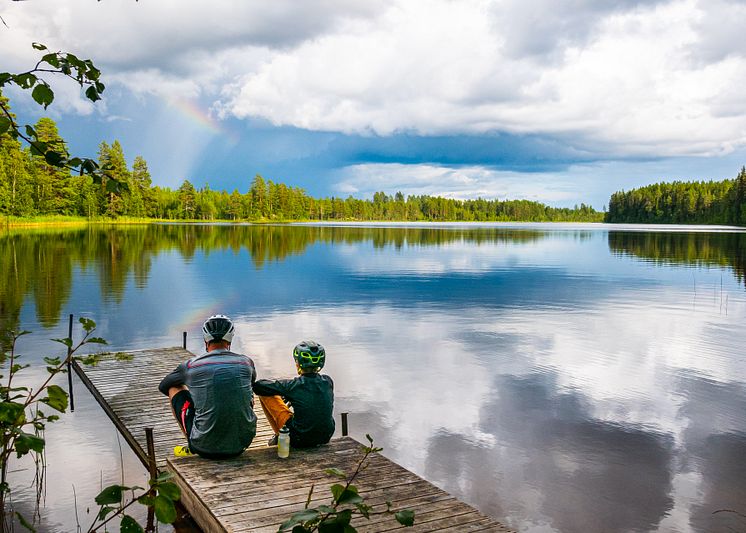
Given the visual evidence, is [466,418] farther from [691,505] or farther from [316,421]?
[316,421]

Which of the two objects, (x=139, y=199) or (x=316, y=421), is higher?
(x=139, y=199)

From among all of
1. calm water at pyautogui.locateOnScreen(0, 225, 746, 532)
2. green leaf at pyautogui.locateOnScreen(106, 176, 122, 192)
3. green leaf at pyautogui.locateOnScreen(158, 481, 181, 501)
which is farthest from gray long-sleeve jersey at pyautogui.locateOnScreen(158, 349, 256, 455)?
green leaf at pyautogui.locateOnScreen(158, 481, 181, 501)

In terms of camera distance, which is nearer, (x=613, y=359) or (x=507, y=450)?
(x=507, y=450)

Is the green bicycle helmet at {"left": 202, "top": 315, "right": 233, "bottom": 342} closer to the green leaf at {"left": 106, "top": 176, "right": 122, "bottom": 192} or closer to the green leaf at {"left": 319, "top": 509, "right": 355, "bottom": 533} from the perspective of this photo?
the green leaf at {"left": 106, "top": 176, "right": 122, "bottom": 192}

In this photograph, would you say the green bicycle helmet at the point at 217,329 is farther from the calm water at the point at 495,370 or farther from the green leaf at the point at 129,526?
the green leaf at the point at 129,526

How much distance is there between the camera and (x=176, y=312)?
29453 mm

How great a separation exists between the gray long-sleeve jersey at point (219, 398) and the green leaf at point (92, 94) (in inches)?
185

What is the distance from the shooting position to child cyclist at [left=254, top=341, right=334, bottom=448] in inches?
318

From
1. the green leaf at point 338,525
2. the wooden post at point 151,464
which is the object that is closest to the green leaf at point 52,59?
the green leaf at point 338,525

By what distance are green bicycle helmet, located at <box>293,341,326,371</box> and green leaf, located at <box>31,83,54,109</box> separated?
16.6 ft

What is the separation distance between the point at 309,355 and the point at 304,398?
64 cm

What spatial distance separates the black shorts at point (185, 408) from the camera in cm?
812

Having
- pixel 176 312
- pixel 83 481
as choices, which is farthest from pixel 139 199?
pixel 83 481

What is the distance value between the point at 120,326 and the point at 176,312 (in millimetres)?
4215
